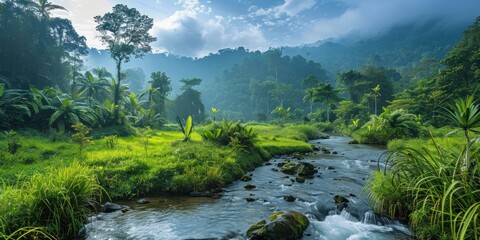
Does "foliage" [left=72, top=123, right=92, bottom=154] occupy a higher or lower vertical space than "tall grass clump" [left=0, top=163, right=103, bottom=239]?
higher

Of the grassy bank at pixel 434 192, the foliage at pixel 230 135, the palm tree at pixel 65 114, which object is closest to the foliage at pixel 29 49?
the palm tree at pixel 65 114

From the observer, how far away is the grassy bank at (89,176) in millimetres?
5707

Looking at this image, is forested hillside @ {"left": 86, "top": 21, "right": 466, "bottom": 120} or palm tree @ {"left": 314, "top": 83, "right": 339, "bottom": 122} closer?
palm tree @ {"left": 314, "top": 83, "right": 339, "bottom": 122}

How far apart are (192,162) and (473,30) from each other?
47.3 meters

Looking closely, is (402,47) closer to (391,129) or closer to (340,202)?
(391,129)

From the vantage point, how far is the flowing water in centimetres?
681

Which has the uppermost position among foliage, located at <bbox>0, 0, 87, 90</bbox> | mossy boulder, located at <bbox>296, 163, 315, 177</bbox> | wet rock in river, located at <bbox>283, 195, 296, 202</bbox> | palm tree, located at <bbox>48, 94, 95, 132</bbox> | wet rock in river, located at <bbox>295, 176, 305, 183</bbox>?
foliage, located at <bbox>0, 0, 87, 90</bbox>

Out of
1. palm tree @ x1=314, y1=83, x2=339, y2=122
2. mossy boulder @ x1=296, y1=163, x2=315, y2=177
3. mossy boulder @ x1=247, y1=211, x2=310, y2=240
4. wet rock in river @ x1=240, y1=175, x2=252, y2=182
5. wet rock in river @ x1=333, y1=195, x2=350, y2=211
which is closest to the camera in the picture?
mossy boulder @ x1=247, y1=211, x2=310, y2=240

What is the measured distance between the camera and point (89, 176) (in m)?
7.40

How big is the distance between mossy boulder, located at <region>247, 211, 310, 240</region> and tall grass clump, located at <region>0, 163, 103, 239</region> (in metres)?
4.20

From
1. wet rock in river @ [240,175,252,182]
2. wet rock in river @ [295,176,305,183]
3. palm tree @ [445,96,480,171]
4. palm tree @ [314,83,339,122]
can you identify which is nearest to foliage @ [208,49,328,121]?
palm tree @ [314,83,339,122]

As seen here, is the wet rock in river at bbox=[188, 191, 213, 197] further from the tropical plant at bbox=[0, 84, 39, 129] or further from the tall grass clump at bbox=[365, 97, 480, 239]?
the tropical plant at bbox=[0, 84, 39, 129]

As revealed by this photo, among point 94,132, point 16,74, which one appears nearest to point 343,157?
point 94,132

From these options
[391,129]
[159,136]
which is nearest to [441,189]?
[391,129]
